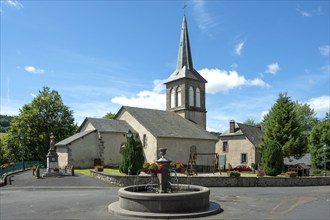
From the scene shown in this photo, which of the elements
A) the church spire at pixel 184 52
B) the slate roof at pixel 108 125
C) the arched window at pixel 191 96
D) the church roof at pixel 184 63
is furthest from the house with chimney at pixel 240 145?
the slate roof at pixel 108 125

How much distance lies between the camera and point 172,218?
37.9 ft

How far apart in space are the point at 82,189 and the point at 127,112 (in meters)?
22.0

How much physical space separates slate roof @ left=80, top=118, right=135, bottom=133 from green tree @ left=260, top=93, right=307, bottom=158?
17.9 meters

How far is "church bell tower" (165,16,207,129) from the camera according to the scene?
48.9m

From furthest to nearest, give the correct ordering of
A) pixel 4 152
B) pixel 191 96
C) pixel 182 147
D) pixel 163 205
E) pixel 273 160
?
1. pixel 4 152
2. pixel 191 96
3. pixel 182 147
4. pixel 273 160
5. pixel 163 205

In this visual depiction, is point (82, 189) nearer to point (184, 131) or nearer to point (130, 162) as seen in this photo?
point (130, 162)

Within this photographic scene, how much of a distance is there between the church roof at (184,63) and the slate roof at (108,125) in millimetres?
12766

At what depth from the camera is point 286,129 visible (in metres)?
38.1

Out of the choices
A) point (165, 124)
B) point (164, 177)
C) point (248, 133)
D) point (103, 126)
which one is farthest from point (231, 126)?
point (164, 177)

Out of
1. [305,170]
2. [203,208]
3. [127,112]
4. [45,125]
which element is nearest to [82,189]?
[203,208]

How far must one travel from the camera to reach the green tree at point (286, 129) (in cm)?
3769

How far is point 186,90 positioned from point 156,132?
40.2 feet

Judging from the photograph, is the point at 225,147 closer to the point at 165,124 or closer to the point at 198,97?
the point at 198,97

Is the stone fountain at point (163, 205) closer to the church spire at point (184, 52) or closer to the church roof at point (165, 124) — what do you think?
the church roof at point (165, 124)
